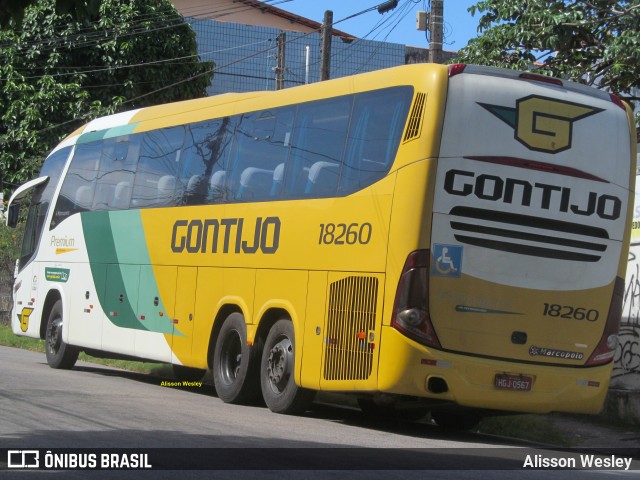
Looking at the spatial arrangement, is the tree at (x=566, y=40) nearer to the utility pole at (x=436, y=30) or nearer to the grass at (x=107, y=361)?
the utility pole at (x=436, y=30)

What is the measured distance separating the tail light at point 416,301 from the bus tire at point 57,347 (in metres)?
9.71

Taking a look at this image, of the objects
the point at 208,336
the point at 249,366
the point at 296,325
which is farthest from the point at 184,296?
the point at 296,325

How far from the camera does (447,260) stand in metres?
11.0

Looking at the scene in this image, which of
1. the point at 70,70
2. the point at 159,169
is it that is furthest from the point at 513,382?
the point at 70,70

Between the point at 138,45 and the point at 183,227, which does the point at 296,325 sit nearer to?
the point at 183,227

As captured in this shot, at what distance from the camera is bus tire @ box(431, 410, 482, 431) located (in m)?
13.2

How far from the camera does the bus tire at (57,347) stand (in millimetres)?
19078

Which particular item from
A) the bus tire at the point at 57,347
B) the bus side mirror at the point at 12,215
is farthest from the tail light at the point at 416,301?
the bus side mirror at the point at 12,215

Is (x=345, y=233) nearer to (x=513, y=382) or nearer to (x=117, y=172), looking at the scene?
(x=513, y=382)

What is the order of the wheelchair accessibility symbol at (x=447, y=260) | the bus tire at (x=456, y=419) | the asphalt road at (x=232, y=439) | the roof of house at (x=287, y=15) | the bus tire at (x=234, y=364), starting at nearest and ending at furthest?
the asphalt road at (x=232, y=439), the wheelchair accessibility symbol at (x=447, y=260), the bus tire at (x=456, y=419), the bus tire at (x=234, y=364), the roof of house at (x=287, y=15)

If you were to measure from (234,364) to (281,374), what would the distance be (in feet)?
4.90

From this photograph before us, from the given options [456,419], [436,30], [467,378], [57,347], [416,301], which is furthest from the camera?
[436,30]

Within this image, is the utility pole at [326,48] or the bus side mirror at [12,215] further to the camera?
the utility pole at [326,48]

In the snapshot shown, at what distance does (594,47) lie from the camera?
55.7 ft
